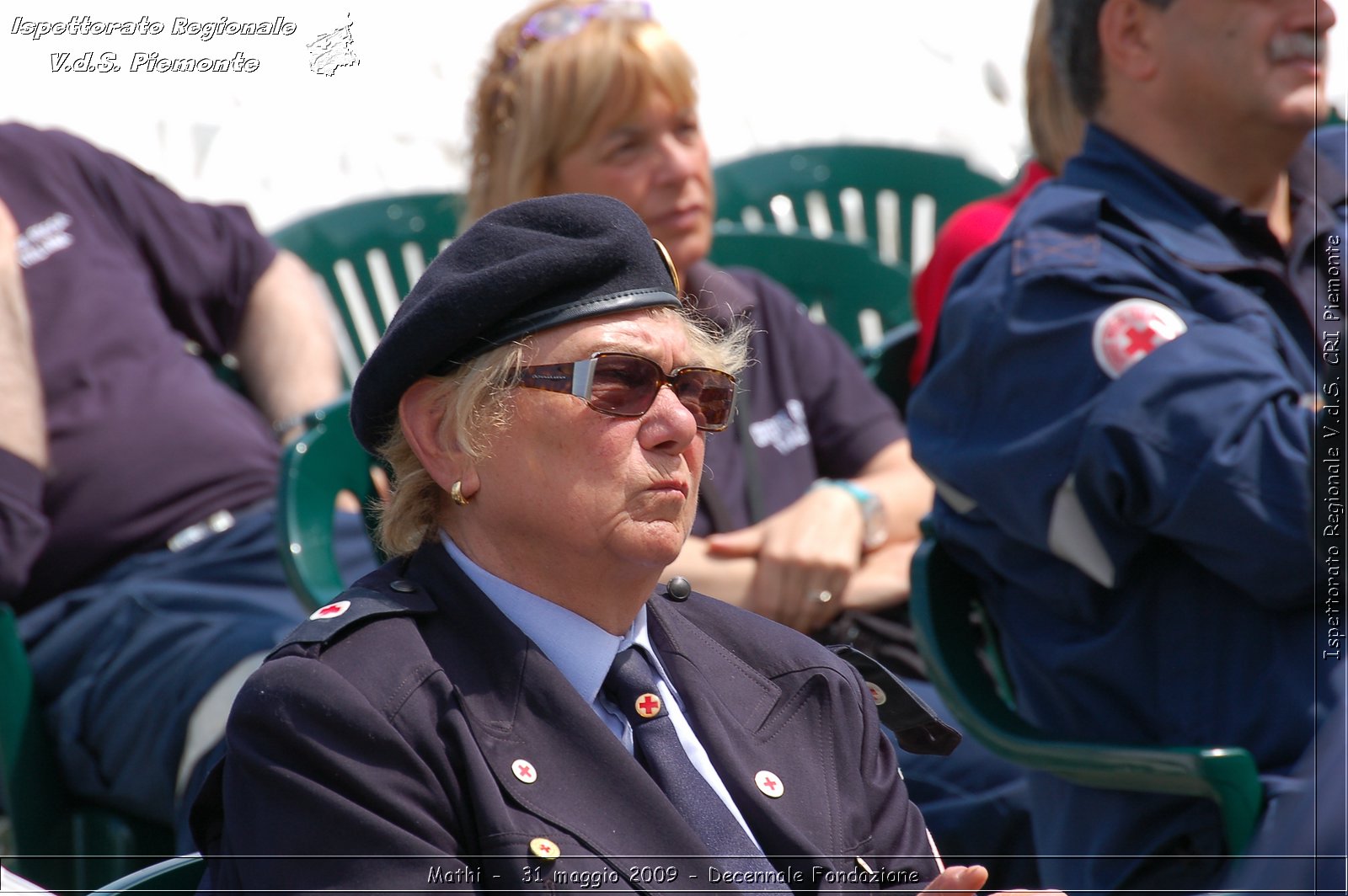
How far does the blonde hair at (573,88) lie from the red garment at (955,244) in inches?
28.6

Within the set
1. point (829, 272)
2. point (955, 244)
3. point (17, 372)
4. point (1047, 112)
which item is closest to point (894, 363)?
point (955, 244)

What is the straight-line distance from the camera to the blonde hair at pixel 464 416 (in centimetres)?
174

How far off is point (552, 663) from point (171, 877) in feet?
1.56

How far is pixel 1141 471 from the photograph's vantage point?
232 cm

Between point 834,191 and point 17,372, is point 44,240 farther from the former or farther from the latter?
point 834,191

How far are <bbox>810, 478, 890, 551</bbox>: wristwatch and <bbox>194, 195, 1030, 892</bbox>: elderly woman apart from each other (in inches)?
46.8

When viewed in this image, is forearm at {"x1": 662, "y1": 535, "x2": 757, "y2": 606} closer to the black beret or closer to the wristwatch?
the wristwatch

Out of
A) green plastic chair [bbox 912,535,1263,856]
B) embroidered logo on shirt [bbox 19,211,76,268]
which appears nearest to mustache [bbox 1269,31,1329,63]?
green plastic chair [bbox 912,535,1263,856]

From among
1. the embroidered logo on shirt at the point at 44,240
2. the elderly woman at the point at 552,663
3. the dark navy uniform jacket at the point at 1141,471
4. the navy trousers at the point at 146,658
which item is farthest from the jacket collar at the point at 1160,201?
the embroidered logo on shirt at the point at 44,240

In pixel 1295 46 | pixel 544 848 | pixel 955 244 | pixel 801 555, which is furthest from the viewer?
pixel 955 244

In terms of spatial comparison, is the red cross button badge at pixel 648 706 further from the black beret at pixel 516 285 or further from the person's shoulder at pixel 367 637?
the black beret at pixel 516 285

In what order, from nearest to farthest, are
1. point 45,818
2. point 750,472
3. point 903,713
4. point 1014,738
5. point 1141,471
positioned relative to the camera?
point 903,713, point 1141,471, point 1014,738, point 45,818, point 750,472

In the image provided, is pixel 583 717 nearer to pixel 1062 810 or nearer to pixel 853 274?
pixel 1062 810

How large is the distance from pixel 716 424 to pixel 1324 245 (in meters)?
1.48
